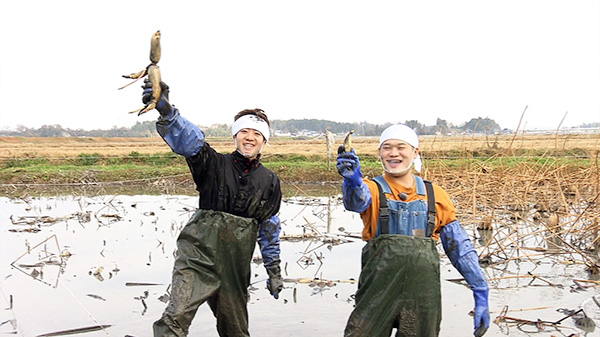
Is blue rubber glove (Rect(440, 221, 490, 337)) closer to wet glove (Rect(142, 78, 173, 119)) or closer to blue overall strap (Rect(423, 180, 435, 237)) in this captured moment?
blue overall strap (Rect(423, 180, 435, 237))

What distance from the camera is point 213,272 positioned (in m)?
3.69

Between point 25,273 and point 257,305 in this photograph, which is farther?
point 25,273

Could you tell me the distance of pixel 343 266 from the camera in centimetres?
732

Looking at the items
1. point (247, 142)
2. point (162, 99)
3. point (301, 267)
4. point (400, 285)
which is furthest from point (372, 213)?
point (301, 267)

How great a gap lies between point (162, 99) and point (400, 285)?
178 cm

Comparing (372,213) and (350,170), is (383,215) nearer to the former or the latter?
(372,213)

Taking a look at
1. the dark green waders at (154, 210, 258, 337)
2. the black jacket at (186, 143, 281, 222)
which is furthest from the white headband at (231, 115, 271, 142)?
the dark green waders at (154, 210, 258, 337)

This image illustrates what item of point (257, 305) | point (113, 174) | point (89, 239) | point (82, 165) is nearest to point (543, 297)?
point (257, 305)

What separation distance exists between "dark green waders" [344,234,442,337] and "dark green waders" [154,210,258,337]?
985 mm

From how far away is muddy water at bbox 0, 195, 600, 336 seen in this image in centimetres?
521

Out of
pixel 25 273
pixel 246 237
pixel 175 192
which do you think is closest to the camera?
pixel 246 237

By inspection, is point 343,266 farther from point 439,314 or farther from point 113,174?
point 113,174

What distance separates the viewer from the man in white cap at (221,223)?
3.49 meters

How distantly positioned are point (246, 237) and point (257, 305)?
7.57 ft
